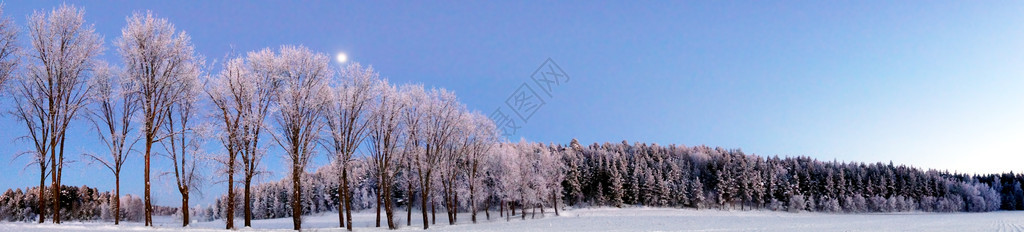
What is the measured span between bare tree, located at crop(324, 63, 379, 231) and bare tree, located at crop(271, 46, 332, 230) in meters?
2.02

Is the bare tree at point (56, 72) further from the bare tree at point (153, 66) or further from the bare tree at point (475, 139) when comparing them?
the bare tree at point (475, 139)

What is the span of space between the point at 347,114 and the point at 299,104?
12.9ft

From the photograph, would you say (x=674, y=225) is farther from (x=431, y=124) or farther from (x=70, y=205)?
(x=70, y=205)

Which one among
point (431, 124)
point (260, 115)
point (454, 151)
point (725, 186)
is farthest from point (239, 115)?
point (725, 186)

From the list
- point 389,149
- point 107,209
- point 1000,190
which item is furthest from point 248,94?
point 1000,190

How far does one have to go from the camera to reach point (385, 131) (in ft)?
110

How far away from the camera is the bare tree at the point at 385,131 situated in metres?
32.9

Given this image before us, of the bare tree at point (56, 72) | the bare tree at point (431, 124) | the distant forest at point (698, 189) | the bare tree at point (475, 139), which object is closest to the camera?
the bare tree at point (56, 72)

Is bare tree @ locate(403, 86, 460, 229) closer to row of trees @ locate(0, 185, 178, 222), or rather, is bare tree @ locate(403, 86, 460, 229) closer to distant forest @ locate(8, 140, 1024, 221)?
distant forest @ locate(8, 140, 1024, 221)

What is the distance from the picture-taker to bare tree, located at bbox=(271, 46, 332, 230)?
1046 inches

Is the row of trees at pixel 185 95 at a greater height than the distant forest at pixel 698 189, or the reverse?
the row of trees at pixel 185 95

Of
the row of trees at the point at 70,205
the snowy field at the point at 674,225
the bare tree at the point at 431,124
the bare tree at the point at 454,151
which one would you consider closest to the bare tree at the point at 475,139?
the bare tree at the point at 454,151

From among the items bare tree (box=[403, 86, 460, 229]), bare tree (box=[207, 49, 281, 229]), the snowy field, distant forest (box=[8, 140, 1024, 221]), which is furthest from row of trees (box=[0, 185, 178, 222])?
bare tree (box=[207, 49, 281, 229])

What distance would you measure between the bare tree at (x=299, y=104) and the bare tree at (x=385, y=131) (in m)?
5.16
